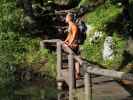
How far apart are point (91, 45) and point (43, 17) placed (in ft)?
15.2

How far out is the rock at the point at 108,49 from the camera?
17.1m

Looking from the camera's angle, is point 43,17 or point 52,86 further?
point 43,17

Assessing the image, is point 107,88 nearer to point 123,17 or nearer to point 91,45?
point 91,45

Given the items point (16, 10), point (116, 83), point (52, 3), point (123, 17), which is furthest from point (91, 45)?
point (52, 3)

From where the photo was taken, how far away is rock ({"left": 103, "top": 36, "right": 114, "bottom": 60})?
1711 cm

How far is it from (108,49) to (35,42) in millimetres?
2751

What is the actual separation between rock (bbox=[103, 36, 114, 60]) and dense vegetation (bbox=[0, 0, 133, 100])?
0.57ft

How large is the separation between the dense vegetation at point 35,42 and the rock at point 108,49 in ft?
0.57

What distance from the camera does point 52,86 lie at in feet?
48.5

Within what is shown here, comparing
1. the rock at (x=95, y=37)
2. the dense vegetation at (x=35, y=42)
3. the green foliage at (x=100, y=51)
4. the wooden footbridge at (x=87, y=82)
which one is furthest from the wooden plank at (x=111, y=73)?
the rock at (x=95, y=37)

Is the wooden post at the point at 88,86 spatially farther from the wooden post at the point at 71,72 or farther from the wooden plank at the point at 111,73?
the wooden post at the point at 71,72

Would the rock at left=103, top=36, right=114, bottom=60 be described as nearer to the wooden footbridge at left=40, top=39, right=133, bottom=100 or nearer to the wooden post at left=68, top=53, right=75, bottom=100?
the wooden footbridge at left=40, top=39, right=133, bottom=100

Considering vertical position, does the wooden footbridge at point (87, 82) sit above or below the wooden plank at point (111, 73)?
below

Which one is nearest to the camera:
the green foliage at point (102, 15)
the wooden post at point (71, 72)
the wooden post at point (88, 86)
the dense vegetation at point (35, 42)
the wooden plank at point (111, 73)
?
the wooden plank at point (111, 73)
